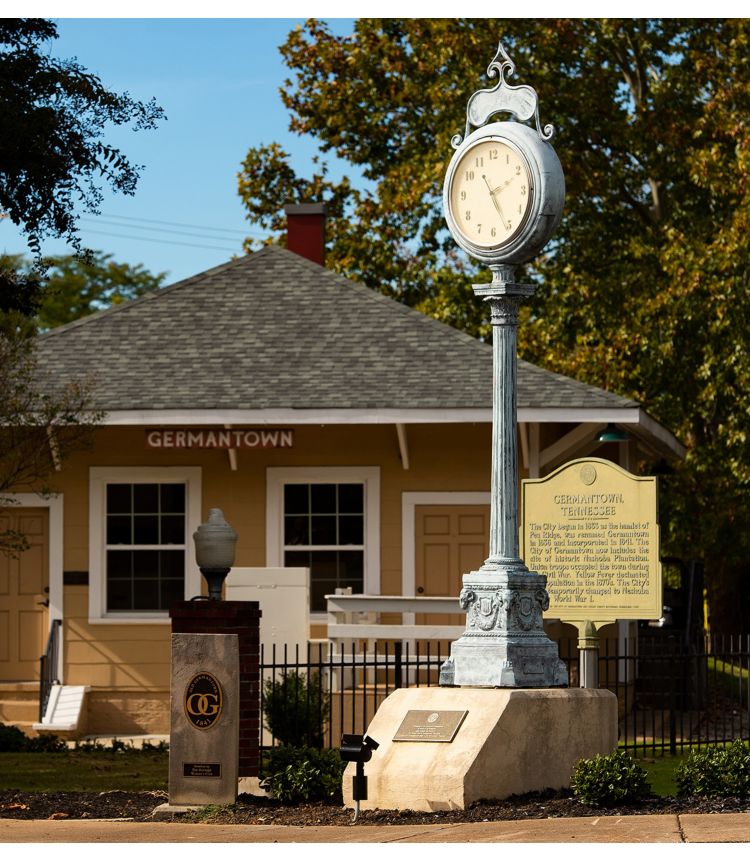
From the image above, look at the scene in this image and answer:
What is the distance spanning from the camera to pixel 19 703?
773 inches

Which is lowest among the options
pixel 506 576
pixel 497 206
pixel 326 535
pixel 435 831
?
pixel 435 831

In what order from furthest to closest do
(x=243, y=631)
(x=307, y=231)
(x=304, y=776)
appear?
(x=307, y=231) < (x=243, y=631) < (x=304, y=776)

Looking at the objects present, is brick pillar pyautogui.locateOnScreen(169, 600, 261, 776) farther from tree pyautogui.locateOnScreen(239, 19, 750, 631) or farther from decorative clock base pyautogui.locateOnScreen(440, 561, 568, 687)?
tree pyautogui.locateOnScreen(239, 19, 750, 631)

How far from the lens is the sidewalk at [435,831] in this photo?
9.95 m

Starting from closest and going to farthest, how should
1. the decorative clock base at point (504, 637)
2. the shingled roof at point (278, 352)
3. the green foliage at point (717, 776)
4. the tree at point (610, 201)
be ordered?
1. the green foliage at point (717, 776)
2. the decorative clock base at point (504, 637)
3. the shingled roof at point (278, 352)
4. the tree at point (610, 201)

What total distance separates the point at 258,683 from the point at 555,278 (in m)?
17.8

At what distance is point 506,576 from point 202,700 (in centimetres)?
256

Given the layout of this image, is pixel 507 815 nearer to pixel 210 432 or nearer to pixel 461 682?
pixel 461 682

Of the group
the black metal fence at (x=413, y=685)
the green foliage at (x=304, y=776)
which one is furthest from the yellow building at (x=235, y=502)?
the green foliage at (x=304, y=776)

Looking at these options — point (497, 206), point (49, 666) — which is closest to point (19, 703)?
point (49, 666)

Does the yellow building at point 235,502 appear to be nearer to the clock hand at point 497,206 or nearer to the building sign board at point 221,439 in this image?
the building sign board at point 221,439

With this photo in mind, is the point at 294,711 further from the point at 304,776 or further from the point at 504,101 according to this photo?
the point at 504,101

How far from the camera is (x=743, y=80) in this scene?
2878 centimetres

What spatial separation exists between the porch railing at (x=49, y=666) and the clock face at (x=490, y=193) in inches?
351
